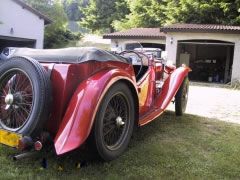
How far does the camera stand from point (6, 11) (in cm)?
1853

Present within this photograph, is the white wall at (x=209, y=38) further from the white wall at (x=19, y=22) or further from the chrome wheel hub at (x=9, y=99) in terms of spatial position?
the chrome wheel hub at (x=9, y=99)

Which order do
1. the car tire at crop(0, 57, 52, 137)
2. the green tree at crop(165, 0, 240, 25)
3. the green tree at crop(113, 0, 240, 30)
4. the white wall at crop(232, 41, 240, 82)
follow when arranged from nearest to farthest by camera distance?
1. the car tire at crop(0, 57, 52, 137)
2. the white wall at crop(232, 41, 240, 82)
3. the green tree at crop(165, 0, 240, 25)
4. the green tree at crop(113, 0, 240, 30)

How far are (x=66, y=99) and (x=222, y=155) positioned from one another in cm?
209

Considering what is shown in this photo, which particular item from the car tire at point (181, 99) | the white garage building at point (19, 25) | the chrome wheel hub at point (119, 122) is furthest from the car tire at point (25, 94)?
the white garage building at point (19, 25)

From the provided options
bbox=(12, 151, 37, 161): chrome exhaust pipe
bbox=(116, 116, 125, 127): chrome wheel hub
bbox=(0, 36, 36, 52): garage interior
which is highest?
bbox=(0, 36, 36, 52): garage interior

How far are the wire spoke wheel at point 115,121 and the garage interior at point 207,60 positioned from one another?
614 inches

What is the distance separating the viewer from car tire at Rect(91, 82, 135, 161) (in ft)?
12.4

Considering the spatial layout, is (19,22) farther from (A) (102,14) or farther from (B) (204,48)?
(A) (102,14)

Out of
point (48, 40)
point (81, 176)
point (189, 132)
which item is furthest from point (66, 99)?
point (48, 40)

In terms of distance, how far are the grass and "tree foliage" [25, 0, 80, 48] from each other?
25.5m

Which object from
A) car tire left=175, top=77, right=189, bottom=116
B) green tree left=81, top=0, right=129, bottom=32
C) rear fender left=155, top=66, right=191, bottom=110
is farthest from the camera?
green tree left=81, top=0, right=129, bottom=32

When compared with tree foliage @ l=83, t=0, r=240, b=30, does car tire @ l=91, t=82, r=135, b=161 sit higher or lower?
lower

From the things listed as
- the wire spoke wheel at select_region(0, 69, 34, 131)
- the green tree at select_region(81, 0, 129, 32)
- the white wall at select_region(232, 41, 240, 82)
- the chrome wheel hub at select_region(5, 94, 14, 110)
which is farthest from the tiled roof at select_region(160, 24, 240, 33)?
the green tree at select_region(81, 0, 129, 32)

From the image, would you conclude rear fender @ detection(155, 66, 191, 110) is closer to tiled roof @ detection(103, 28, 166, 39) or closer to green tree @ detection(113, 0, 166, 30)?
tiled roof @ detection(103, 28, 166, 39)
